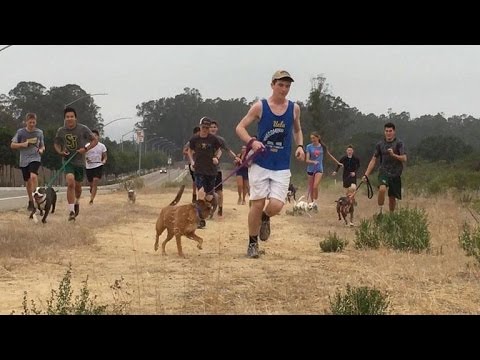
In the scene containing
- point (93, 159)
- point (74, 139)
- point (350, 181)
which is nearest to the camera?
point (74, 139)

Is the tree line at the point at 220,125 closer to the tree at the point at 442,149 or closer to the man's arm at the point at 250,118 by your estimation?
the tree at the point at 442,149

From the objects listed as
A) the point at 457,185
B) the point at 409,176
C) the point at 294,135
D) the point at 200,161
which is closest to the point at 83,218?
the point at 200,161

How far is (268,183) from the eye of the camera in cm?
657

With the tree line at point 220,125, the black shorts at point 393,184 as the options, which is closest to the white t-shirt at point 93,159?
the black shorts at point 393,184

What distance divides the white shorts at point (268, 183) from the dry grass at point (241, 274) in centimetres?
72

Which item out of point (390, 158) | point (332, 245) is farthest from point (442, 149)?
point (332, 245)

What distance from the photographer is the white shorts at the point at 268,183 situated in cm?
653

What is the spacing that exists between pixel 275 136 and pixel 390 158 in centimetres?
432

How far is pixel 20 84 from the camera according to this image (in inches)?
3787

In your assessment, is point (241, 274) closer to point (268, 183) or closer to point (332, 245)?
point (268, 183)

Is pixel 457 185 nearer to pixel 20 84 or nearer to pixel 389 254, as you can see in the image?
pixel 389 254

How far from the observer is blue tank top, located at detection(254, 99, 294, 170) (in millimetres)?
6457

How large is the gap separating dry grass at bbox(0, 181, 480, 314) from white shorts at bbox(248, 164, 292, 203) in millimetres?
718
